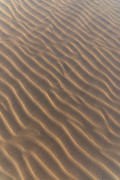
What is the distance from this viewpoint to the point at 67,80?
13.4 ft

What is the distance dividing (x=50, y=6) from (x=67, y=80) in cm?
228

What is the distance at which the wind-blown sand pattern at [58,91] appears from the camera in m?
3.09

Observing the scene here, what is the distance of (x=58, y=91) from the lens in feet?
12.8

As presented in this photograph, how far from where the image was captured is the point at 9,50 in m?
4.42

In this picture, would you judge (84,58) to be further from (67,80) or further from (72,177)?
(72,177)

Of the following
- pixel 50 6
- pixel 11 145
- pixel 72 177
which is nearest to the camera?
pixel 72 177

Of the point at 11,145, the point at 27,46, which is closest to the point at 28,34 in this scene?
the point at 27,46

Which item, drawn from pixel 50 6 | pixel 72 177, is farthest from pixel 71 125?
pixel 50 6

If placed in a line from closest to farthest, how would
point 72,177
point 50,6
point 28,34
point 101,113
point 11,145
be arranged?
point 72,177 < point 11,145 < point 101,113 < point 28,34 < point 50,6

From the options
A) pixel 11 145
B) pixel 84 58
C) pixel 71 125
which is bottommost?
pixel 11 145

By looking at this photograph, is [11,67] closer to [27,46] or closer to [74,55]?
[27,46]

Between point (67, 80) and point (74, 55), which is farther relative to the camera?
point (74, 55)

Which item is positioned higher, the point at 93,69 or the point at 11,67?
the point at 93,69

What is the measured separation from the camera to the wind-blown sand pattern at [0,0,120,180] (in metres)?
3.09
